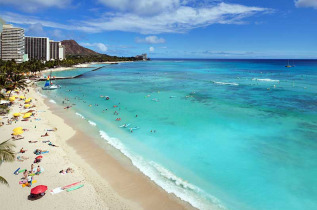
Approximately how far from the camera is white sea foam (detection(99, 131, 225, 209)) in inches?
506

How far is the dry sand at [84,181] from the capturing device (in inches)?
480

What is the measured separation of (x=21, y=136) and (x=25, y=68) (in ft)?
179

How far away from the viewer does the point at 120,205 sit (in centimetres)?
1212

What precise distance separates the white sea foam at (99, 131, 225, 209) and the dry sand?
1.54 ft

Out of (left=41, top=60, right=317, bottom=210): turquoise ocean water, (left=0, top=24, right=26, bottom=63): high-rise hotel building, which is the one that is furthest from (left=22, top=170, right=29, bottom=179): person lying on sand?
(left=0, top=24, right=26, bottom=63): high-rise hotel building

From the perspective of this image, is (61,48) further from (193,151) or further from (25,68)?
(193,151)

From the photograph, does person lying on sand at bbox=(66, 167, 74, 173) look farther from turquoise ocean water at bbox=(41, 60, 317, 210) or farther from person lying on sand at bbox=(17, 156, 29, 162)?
turquoise ocean water at bbox=(41, 60, 317, 210)

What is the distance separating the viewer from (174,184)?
1441 centimetres

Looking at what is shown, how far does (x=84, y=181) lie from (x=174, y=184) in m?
5.25

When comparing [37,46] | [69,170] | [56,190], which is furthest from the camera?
[37,46]

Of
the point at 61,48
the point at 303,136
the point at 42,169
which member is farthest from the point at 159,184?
the point at 61,48

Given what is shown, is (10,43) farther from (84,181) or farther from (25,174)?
(84,181)

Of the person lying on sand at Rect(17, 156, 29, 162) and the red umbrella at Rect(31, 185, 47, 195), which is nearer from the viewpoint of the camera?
the red umbrella at Rect(31, 185, 47, 195)

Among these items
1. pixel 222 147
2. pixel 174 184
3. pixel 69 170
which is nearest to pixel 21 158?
pixel 69 170
